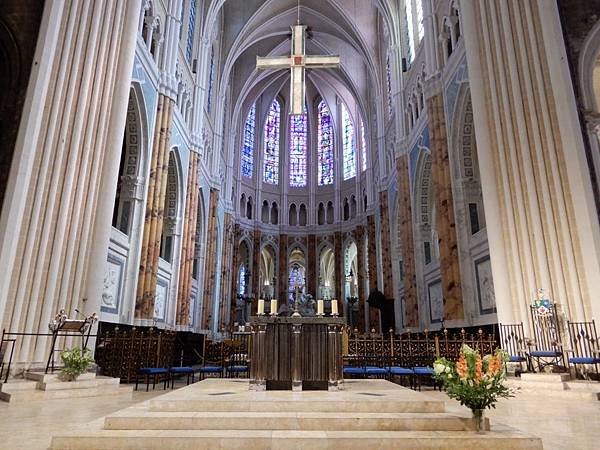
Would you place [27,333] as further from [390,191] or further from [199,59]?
[390,191]

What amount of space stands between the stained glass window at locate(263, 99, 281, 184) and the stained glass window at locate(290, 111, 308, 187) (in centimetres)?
121

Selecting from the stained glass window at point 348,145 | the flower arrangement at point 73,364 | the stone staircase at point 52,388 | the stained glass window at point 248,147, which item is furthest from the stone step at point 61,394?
the stained glass window at point 348,145

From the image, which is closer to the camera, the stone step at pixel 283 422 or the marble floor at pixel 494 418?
the marble floor at pixel 494 418

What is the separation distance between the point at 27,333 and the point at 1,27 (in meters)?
7.29

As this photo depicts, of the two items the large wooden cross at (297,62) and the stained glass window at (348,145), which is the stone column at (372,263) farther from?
the large wooden cross at (297,62)

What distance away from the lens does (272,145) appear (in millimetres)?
34812

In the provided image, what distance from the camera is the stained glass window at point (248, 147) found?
32.9 m

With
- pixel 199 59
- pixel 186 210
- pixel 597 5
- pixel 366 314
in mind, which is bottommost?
pixel 366 314

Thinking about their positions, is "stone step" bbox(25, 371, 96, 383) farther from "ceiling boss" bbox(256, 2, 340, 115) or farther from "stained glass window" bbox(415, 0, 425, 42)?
"stained glass window" bbox(415, 0, 425, 42)

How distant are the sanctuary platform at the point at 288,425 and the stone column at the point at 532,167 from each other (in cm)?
646

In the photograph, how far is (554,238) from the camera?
9.90 meters

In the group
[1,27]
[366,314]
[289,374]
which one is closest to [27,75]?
[1,27]

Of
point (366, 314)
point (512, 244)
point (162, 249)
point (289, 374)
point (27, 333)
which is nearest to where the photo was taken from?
point (289, 374)

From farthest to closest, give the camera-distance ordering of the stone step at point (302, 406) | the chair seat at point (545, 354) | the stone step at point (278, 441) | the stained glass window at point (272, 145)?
the stained glass window at point (272, 145) → the chair seat at point (545, 354) → the stone step at point (302, 406) → the stone step at point (278, 441)
